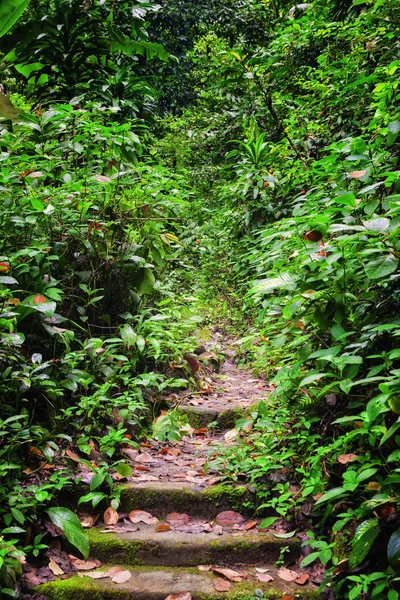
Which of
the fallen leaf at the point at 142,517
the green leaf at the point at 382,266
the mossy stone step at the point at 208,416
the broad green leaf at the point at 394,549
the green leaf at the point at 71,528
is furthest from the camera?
the mossy stone step at the point at 208,416

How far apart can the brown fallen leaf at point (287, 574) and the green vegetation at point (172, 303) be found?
146mm

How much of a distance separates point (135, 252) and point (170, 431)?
1417mm

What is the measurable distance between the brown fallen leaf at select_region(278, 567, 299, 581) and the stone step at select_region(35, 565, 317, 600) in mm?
21

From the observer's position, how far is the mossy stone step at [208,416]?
11.5ft

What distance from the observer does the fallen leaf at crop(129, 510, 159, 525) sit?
8.31 feet

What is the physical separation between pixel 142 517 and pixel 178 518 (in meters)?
0.20

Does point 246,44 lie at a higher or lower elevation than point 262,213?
higher

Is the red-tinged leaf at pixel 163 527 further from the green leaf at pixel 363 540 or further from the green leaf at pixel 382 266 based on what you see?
the green leaf at pixel 382 266

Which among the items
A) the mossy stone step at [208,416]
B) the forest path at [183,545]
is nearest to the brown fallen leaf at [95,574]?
the forest path at [183,545]

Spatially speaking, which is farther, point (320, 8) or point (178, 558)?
point (320, 8)

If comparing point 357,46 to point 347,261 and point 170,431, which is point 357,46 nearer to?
point 347,261

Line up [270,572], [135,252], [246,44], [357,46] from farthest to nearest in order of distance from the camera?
1. [246,44]
2. [357,46]
3. [135,252]
4. [270,572]

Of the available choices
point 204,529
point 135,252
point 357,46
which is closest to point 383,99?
point 135,252

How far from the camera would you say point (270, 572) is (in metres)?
2.20
